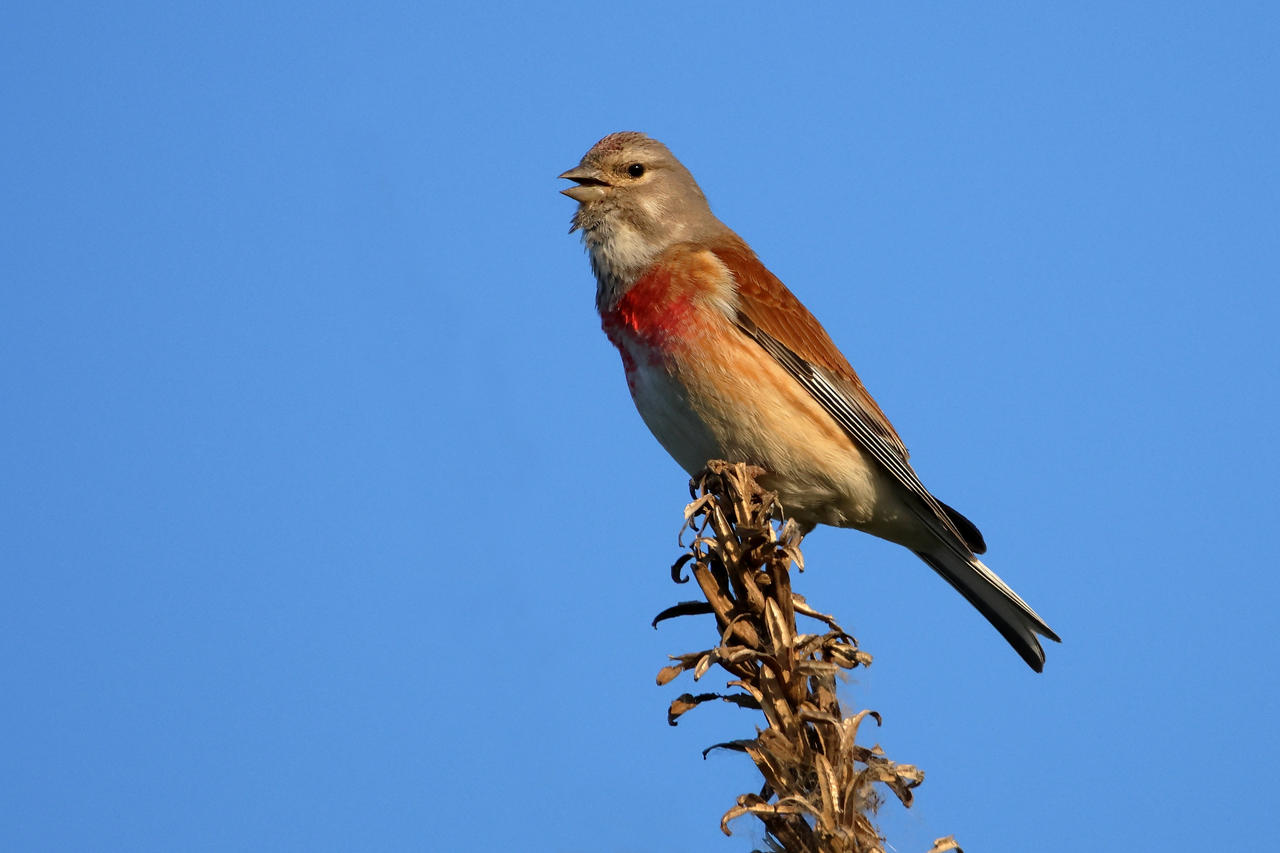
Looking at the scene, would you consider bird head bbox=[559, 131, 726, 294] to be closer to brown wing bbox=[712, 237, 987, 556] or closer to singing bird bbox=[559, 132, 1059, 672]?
singing bird bbox=[559, 132, 1059, 672]

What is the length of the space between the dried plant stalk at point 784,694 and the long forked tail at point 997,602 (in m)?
2.20

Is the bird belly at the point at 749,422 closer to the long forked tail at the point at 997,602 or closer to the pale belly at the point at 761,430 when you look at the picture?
the pale belly at the point at 761,430

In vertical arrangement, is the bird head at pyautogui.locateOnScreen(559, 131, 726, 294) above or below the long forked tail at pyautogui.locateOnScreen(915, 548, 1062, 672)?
above

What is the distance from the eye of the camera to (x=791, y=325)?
20.4 feet

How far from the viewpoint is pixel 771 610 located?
3.36m

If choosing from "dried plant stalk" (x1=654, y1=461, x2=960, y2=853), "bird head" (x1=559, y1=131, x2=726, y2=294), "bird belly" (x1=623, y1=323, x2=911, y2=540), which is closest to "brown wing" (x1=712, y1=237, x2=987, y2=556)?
"bird belly" (x1=623, y1=323, x2=911, y2=540)

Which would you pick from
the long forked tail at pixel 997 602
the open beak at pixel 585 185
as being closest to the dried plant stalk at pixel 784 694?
the long forked tail at pixel 997 602

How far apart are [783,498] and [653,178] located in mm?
1863

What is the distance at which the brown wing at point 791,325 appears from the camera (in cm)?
609

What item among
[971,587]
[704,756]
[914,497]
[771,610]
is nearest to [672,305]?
[914,497]

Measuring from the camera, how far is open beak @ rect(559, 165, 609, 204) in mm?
6324

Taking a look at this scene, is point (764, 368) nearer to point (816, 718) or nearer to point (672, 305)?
point (672, 305)

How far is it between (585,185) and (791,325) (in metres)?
1.27

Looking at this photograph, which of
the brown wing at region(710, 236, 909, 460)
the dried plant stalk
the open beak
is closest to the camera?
the dried plant stalk
